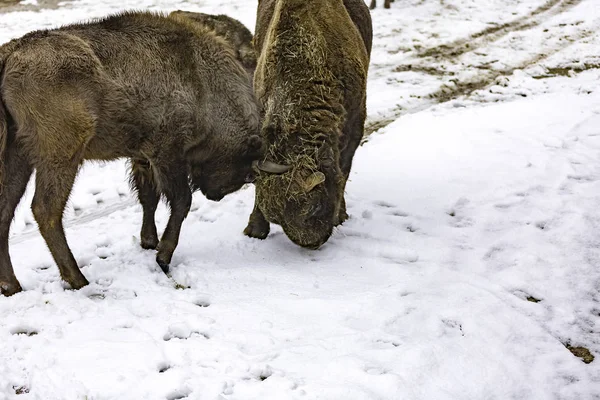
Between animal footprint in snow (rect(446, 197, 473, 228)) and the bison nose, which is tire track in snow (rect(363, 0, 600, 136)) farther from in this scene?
the bison nose

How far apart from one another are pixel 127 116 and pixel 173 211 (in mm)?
879

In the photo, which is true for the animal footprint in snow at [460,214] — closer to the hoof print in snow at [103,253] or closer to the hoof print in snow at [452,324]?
the hoof print in snow at [452,324]

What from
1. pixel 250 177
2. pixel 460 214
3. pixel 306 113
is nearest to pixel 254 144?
pixel 250 177

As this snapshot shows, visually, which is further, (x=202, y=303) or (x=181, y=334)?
(x=202, y=303)

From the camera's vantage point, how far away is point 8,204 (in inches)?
165

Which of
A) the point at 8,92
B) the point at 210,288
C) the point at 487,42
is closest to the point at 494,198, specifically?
the point at 210,288

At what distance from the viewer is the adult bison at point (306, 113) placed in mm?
4641

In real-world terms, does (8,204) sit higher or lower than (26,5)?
lower

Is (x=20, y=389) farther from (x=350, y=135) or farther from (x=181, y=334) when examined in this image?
(x=350, y=135)

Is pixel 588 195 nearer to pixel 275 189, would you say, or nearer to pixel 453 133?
pixel 453 133

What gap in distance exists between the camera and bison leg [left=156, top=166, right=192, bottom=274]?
4723mm

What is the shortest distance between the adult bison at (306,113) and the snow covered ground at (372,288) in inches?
21.3

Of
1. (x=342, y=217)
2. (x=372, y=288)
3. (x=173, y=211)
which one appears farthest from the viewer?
(x=342, y=217)

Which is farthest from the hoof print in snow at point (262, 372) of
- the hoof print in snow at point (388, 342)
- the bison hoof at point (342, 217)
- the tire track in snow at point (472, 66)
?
the tire track in snow at point (472, 66)
